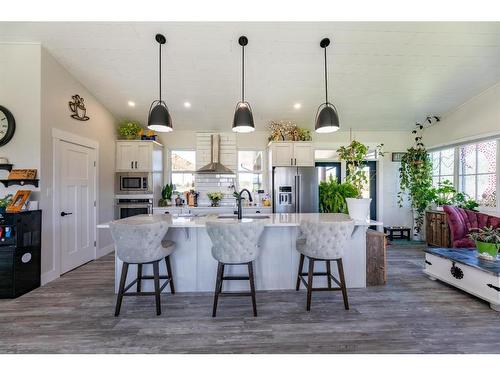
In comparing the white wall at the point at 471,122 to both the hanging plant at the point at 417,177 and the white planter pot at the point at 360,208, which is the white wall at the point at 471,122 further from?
the white planter pot at the point at 360,208

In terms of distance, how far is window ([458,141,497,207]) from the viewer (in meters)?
4.25

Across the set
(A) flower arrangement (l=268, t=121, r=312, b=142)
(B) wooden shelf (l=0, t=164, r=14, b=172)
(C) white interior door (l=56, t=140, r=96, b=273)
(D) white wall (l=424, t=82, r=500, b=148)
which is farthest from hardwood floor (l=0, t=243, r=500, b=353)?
(A) flower arrangement (l=268, t=121, r=312, b=142)

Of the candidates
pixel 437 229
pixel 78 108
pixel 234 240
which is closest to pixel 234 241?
pixel 234 240

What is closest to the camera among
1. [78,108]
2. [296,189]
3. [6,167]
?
[6,167]

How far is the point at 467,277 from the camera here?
2740 mm

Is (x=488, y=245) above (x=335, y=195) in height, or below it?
below

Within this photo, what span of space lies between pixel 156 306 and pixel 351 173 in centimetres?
269

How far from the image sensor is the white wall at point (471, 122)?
13.3 ft

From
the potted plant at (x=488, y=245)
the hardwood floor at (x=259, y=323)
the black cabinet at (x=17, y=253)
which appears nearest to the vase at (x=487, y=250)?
the potted plant at (x=488, y=245)

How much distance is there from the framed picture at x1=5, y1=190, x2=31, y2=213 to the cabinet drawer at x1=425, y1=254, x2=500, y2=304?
17.2 feet

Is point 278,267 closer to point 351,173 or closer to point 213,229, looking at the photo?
point 213,229

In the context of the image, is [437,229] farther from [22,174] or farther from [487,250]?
[22,174]

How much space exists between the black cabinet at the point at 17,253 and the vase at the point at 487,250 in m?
5.48

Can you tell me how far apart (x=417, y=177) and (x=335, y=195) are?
259cm
